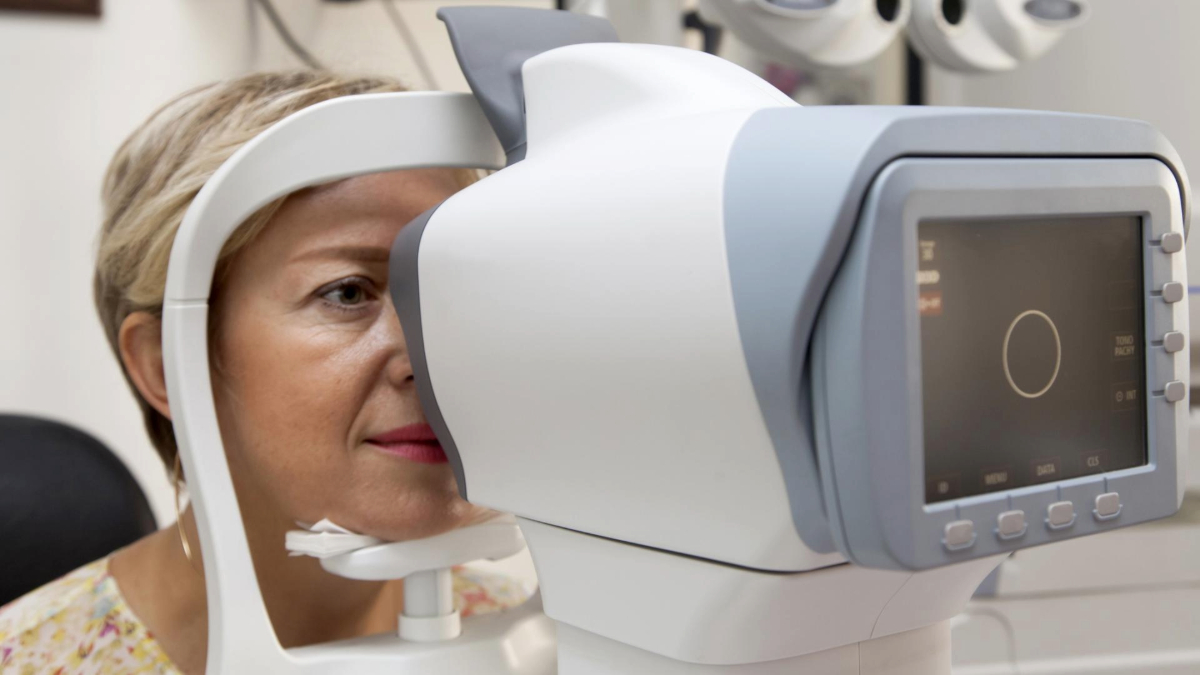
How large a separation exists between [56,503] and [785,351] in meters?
0.97

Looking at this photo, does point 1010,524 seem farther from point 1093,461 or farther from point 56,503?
point 56,503

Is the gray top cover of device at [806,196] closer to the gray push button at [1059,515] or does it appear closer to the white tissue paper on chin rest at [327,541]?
the gray push button at [1059,515]

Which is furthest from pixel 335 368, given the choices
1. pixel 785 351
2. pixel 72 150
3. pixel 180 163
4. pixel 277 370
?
pixel 72 150

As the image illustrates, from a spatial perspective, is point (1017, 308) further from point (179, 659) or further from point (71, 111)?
point (71, 111)

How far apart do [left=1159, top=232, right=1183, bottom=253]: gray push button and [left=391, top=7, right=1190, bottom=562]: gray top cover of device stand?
39mm

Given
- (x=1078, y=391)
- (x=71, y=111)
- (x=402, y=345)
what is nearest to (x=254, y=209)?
(x=402, y=345)

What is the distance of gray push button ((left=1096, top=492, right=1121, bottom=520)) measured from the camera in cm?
44

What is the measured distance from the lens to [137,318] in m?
0.84

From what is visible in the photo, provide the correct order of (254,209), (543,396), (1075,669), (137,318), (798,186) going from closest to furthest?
(798,186), (543,396), (254,209), (137,318), (1075,669)

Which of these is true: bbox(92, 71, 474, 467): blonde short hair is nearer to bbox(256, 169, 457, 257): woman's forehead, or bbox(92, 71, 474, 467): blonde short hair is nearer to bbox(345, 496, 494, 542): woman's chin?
bbox(256, 169, 457, 257): woman's forehead

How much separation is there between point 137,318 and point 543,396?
18.8 inches

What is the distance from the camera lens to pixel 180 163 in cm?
78

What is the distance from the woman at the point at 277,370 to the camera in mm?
686

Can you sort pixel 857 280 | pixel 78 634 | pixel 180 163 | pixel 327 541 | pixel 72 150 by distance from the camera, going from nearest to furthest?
1. pixel 857 280
2. pixel 327 541
3. pixel 180 163
4. pixel 78 634
5. pixel 72 150
